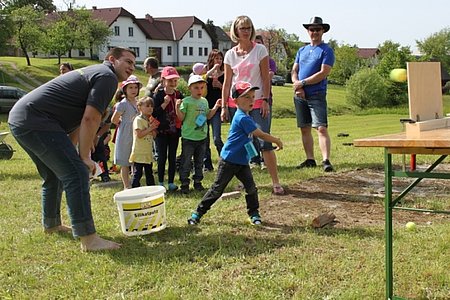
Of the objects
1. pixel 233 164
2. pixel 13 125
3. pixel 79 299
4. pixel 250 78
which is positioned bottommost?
pixel 79 299

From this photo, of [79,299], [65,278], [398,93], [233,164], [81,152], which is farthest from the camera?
[398,93]

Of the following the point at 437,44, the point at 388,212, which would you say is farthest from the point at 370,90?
the point at 437,44

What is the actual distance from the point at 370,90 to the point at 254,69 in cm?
3304

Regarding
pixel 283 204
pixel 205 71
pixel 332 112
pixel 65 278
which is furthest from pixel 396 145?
pixel 332 112

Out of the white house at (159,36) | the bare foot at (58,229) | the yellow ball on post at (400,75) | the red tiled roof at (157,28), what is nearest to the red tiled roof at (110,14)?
the white house at (159,36)

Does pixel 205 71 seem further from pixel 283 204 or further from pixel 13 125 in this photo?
pixel 13 125

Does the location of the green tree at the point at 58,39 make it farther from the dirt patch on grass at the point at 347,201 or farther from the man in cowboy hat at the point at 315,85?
the dirt patch on grass at the point at 347,201

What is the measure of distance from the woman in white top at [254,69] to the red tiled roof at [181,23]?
75.9m

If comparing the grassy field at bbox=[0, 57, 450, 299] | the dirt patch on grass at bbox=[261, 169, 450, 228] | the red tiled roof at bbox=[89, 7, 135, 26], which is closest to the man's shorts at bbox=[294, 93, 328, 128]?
the dirt patch on grass at bbox=[261, 169, 450, 228]

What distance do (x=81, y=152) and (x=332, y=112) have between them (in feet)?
106

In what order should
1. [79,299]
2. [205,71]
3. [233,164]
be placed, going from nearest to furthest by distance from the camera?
1. [79,299]
2. [233,164]
3. [205,71]

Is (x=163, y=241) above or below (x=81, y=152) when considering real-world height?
below

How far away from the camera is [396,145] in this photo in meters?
3.17

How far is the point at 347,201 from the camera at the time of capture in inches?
246
